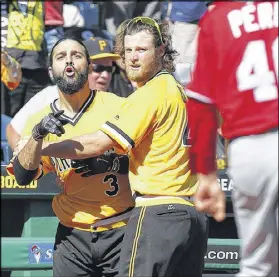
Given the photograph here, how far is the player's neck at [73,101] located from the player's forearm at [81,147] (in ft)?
1.62

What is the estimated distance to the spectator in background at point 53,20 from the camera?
27.6 ft

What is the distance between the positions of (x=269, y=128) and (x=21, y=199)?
10.1 ft

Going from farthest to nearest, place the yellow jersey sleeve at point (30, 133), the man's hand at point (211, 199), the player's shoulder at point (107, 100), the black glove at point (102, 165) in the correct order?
the player's shoulder at point (107, 100), the yellow jersey sleeve at point (30, 133), the black glove at point (102, 165), the man's hand at point (211, 199)

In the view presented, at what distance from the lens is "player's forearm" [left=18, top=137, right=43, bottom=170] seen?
4.32 metres

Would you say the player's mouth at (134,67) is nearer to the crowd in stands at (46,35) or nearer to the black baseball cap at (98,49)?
the black baseball cap at (98,49)

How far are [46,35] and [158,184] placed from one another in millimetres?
4535

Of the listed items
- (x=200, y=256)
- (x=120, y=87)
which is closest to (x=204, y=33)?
(x=200, y=256)

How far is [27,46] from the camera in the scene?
814 cm

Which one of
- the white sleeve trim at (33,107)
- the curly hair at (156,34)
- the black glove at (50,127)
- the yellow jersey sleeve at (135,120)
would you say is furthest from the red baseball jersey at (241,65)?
the white sleeve trim at (33,107)

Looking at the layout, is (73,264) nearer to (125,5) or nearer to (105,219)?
(105,219)

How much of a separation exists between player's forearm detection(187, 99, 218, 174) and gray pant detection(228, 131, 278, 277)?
112mm

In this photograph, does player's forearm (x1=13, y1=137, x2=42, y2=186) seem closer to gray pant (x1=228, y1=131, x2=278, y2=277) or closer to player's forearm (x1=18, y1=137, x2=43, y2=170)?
player's forearm (x1=18, y1=137, x2=43, y2=170)

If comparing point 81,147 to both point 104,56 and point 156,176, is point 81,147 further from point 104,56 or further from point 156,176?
point 104,56

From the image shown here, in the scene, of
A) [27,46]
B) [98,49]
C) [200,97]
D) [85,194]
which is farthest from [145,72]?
[27,46]
